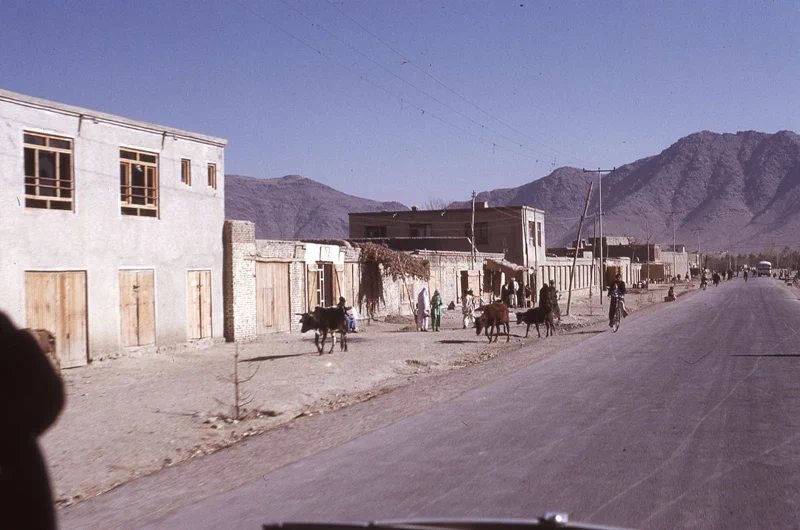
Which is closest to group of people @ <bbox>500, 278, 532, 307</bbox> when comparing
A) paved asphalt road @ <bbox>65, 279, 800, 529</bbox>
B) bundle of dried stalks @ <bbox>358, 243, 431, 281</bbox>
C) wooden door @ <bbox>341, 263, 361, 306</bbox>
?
bundle of dried stalks @ <bbox>358, 243, 431, 281</bbox>

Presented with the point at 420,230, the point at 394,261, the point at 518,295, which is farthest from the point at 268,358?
the point at 420,230

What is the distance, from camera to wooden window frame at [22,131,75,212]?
16328mm

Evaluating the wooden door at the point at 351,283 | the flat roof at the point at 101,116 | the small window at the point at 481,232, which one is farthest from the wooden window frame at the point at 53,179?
the small window at the point at 481,232

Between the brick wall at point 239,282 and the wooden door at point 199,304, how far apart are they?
69cm

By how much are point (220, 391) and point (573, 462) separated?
26.5 feet

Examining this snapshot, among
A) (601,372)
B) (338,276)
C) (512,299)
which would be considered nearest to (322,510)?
(601,372)

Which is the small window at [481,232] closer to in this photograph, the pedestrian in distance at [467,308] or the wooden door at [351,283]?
the pedestrian in distance at [467,308]

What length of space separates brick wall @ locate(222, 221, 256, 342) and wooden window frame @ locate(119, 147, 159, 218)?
2827 mm

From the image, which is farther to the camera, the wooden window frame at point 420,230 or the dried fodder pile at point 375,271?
the wooden window frame at point 420,230

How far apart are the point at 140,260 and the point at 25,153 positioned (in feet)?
12.7

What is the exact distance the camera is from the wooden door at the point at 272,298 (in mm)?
23297

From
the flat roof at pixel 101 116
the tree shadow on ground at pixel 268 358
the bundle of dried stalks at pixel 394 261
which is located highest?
the flat roof at pixel 101 116

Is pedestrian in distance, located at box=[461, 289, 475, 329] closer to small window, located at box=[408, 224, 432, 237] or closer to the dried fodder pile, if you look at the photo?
the dried fodder pile

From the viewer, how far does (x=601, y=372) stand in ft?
48.0
